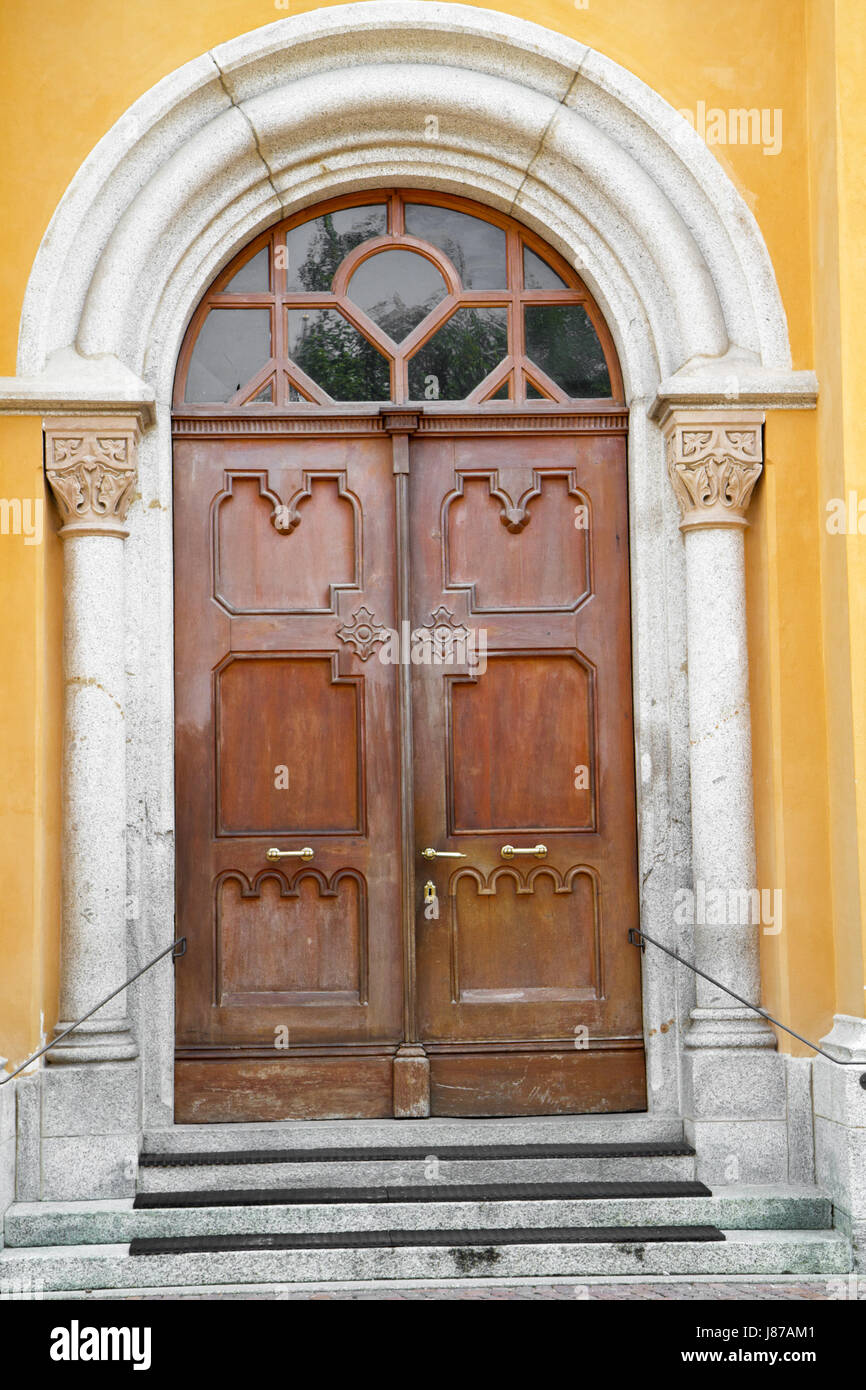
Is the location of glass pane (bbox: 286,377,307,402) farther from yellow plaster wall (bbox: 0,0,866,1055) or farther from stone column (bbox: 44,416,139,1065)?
yellow plaster wall (bbox: 0,0,866,1055)

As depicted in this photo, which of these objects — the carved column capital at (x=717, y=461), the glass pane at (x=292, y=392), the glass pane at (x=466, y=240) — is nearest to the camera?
the carved column capital at (x=717, y=461)

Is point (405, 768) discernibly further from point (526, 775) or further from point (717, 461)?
point (717, 461)

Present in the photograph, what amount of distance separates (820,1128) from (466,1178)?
1.32m

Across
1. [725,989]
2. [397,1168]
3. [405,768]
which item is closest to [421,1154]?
[397,1168]

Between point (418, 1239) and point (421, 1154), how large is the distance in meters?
0.41

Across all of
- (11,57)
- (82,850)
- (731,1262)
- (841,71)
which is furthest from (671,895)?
(11,57)

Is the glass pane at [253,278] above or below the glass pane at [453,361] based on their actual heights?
above

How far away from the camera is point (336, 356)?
18.7 feet

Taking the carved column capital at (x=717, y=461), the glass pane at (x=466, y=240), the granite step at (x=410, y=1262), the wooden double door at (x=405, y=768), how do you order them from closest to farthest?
the granite step at (x=410, y=1262) < the carved column capital at (x=717, y=461) < the wooden double door at (x=405, y=768) < the glass pane at (x=466, y=240)

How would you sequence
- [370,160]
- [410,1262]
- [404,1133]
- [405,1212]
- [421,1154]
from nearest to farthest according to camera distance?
1. [410,1262]
2. [405,1212]
3. [421,1154]
4. [404,1133]
5. [370,160]

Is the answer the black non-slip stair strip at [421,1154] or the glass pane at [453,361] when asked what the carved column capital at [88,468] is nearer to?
the glass pane at [453,361]

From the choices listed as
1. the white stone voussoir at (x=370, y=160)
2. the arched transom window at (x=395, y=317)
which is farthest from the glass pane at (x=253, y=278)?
the white stone voussoir at (x=370, y=160)

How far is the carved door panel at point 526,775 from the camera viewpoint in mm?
5520

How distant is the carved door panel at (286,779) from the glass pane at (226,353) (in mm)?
231
